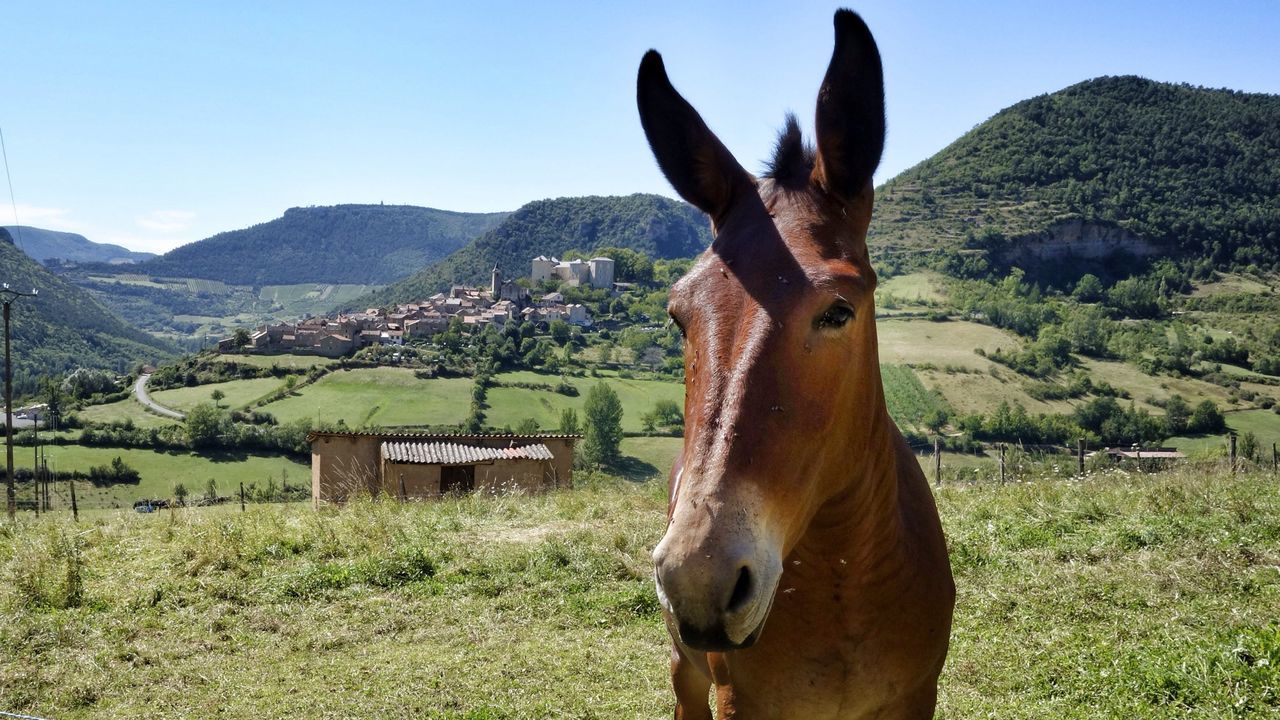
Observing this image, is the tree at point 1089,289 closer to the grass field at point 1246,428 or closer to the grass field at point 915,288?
the grass field at point 915,288

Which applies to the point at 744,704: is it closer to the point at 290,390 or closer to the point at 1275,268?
the point at 290,390

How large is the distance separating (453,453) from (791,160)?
22522 mm

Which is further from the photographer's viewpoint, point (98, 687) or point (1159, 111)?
point (1159, 111)

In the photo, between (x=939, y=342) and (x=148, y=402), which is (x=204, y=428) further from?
(x=939, y=342)

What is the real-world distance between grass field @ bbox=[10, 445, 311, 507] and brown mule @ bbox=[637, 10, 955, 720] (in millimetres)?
56624

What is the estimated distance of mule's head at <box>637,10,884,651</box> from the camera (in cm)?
146

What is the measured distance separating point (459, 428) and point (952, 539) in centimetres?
6079

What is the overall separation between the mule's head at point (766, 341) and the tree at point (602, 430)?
55.5 meters

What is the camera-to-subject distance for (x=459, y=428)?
218 ft

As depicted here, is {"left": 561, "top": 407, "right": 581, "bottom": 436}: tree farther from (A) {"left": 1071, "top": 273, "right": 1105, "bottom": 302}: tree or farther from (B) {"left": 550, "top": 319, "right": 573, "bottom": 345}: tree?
(A) {"left": 1071, "top": 273, "right": 1105, "bottom": 302}: tree

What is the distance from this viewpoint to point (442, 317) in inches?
4948

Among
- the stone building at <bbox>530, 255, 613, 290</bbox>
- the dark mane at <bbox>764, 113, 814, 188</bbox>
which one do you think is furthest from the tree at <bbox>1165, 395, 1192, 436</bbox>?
the stone building at <bbox>530, 255, 613, 290</bbox>

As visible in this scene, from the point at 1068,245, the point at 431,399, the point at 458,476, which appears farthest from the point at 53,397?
the point at 1068,245

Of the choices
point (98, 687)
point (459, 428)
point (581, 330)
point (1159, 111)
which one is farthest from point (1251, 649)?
point (1159, 111)
